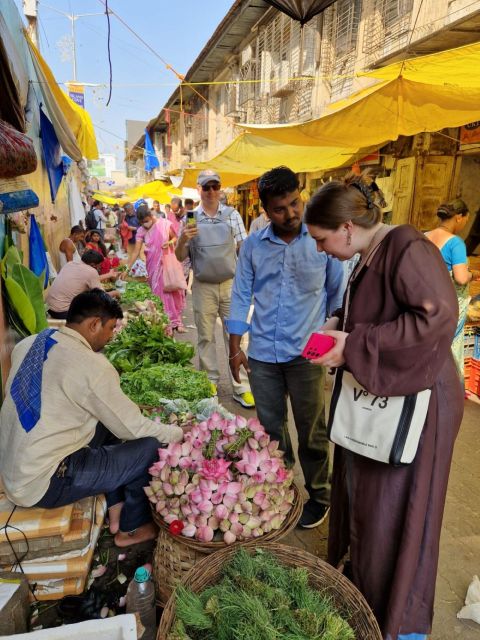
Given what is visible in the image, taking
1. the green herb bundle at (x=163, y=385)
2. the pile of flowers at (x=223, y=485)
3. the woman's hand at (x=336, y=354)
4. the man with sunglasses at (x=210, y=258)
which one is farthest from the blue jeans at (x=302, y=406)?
the man with sunglasses at (x=210, y=258)

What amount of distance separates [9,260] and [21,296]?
1.23 ft

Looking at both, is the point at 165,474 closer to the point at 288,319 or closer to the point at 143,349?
the point at 288,319

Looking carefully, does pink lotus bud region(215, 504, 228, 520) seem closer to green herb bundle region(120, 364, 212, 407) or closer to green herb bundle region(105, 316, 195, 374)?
green herb bundle region(120, 364, 212, 407)

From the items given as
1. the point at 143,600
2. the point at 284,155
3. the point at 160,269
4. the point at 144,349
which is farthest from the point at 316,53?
the point at 143,600

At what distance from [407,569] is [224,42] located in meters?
17.2

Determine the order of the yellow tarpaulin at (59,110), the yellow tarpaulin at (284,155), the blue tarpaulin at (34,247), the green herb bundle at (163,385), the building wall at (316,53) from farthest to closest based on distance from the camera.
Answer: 1. the yellow tarpaulin at (284,155)
2. the building wall at (316,53)
3. the blue tarpaulin at (34,247)
4. the yellow tarpaulin at (59,110)
5. the green herb bundle at (163,385)

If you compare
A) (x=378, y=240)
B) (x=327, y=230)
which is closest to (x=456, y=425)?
(x=378, y=240)

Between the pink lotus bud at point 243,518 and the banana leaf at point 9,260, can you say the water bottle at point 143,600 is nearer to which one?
the pink lotus bud at point 243,518

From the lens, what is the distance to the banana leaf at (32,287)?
11.2ft

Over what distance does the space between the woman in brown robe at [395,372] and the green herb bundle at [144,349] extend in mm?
2329

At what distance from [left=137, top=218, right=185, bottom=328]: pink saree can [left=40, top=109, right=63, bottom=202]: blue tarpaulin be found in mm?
1818

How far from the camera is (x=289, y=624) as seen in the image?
1.39 meters

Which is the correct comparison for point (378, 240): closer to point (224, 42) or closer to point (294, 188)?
point (294, 188)

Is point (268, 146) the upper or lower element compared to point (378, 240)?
upper
